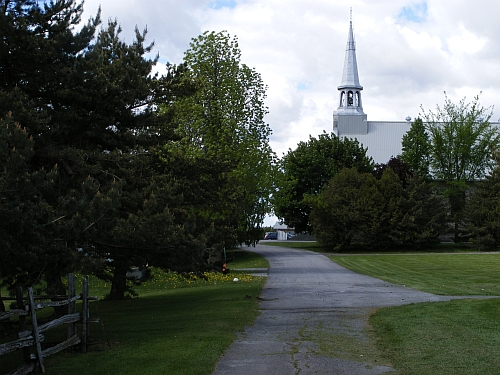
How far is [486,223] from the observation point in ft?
198

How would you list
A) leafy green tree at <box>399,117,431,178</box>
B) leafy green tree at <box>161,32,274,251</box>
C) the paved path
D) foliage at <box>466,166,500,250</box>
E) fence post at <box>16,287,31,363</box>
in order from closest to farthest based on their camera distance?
the paved path, fence post at <box>16,287,31,363</box>, leafy green tree at <box>161,32,274,251</box>, foliage at <box>466,166,500,250</box>, leafy green tree at <box>399,117,431,178</box>

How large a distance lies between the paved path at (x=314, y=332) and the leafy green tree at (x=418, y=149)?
5046 cm

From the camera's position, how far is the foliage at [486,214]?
197 ft

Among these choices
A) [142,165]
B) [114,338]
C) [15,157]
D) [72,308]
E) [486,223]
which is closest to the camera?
[15,157]

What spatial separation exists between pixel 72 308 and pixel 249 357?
3.55m

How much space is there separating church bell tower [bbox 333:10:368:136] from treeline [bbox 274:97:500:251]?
583 inches

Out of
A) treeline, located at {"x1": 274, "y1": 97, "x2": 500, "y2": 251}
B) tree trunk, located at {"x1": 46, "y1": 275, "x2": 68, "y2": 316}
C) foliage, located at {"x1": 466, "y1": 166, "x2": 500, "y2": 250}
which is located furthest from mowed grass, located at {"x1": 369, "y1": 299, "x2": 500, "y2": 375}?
foliage, located at {"x1": 466, "y1": 166, "x2": 500, "y2": 250}

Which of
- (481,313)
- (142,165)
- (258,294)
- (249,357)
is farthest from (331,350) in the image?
(258,294)

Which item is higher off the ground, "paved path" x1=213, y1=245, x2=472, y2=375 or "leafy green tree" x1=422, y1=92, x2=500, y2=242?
"leafy green tree" x1=422, y1=92, x2=500, y2=242

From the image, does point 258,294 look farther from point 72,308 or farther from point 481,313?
point 72,308

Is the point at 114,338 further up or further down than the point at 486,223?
further down

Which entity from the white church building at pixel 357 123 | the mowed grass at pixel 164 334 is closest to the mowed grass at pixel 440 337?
the mowed grass at pixel 164 334

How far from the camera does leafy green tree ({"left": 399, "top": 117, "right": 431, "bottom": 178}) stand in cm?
7394

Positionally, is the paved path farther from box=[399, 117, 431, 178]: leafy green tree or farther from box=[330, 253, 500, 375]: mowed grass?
box=[399, 117, 431, 178]: leafy green tree
